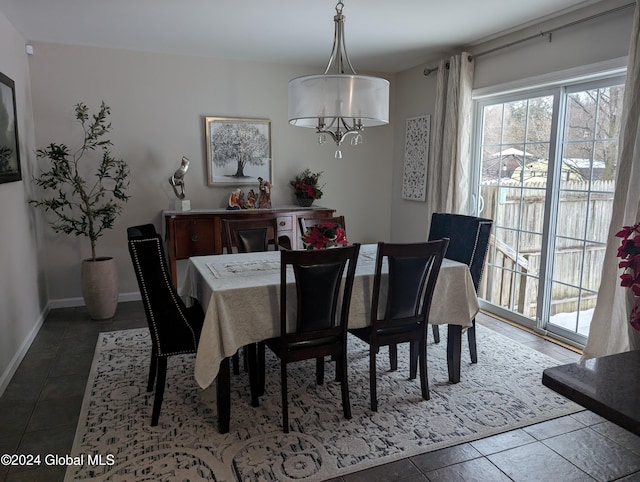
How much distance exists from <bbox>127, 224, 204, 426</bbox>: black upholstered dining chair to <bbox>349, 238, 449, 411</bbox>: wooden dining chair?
38.9 inches

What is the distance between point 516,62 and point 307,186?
7.60ft

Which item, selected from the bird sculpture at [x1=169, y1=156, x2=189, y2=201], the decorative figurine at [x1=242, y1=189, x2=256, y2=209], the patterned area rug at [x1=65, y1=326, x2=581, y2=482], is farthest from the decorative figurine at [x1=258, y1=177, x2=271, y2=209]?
the patterned area rug at [x1=65, y1=326, x2=581, y2=482]

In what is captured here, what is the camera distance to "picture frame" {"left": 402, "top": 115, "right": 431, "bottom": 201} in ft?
16.3

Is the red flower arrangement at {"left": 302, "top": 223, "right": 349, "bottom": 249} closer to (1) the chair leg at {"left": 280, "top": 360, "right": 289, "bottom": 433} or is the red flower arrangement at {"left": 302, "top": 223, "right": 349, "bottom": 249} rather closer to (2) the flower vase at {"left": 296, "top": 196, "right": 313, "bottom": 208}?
(1) the chair leg at {"left": 280, "top": 360, "right": 289, "bottom": 433}

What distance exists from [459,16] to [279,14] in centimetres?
138

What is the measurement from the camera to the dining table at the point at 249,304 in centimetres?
224

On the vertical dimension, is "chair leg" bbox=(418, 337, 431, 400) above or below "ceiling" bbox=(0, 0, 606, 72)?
below

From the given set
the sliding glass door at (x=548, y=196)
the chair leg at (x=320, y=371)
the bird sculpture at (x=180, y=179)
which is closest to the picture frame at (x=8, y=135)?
the bird sculpture at (x=180, y=179)

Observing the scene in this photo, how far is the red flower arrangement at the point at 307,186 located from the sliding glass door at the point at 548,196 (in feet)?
5.59

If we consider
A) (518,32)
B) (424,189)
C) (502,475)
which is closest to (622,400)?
(502,475)

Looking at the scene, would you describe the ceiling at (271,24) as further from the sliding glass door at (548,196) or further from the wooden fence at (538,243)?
the wooden fence at (538,243)

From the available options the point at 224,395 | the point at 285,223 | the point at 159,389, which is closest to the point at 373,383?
the point at 224,395

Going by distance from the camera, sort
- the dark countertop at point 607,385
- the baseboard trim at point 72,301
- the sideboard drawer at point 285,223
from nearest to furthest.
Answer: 1. the dark countertop at point 607,385
2. the baseboard trim at point 72,301
3. the sideboard drawer at point 285,223

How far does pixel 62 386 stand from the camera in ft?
9.36
